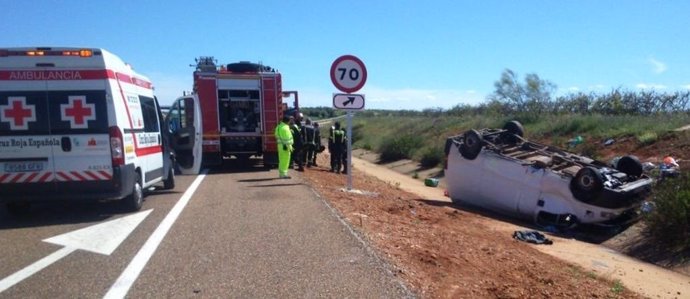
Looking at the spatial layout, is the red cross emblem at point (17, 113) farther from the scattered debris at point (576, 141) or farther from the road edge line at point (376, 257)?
the scattered debris at point (576, 141)

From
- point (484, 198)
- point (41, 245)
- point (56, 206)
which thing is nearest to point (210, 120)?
point (56, 206)

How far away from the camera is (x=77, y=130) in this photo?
330 inches

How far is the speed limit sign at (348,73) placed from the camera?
1077 centimetres

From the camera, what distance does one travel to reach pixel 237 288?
5.05 metres

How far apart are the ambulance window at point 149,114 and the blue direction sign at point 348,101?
11.1 ft

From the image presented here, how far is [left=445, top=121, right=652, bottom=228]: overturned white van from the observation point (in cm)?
1062

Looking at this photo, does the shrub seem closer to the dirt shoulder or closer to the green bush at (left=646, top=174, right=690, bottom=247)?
the green bush at (left=646, top=174, right=690, bottom=247)

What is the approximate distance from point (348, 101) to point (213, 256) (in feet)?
17.8

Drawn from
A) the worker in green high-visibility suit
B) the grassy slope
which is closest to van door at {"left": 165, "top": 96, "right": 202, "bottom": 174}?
the worker in green high-visibility suit

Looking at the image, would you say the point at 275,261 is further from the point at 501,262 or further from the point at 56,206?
the point at 56,206

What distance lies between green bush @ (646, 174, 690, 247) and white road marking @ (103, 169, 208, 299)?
7215 millimetres

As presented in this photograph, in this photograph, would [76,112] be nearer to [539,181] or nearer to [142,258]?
[142,258]

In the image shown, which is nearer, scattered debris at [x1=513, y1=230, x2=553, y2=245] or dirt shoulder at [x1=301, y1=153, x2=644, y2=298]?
dirt shoulder at [x1=301, y1=153, x2=644, y2=298]

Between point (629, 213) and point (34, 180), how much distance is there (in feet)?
33.1
